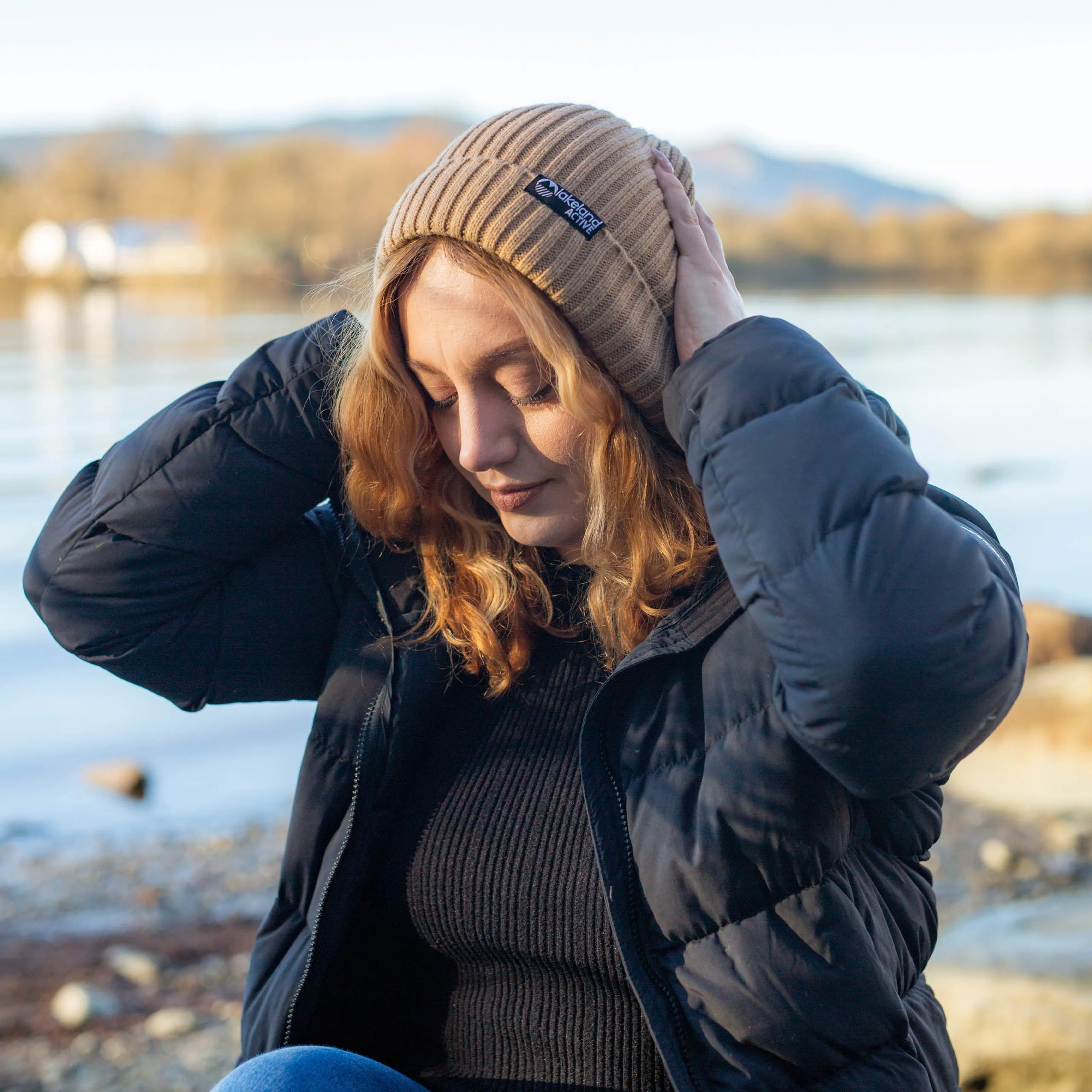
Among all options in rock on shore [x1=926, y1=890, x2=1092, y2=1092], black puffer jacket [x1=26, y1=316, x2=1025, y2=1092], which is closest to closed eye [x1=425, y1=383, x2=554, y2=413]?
black puffer jacket [x1=26, y1=316, x2=1025, y2=1092]

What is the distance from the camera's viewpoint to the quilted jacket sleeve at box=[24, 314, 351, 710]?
2033mm

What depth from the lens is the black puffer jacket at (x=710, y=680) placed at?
5.11 feet

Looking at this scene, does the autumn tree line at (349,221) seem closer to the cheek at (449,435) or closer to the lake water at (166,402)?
the lake water at (166,402)

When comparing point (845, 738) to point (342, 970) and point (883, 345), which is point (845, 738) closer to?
point (342, 970)

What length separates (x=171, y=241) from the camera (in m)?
75.9

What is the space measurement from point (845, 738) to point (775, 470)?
1.16ft

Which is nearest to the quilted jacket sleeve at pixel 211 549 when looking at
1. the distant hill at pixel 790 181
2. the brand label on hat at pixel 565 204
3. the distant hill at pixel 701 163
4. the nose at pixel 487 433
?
the nose at pixel 487 433

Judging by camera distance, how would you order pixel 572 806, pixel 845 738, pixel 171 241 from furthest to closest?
1. pixel 171 241
2. pixel 572 806
3. pixel 845 738

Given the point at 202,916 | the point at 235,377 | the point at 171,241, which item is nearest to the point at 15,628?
the point at 202,916

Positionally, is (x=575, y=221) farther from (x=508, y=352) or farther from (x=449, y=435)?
(x=449, y=435)

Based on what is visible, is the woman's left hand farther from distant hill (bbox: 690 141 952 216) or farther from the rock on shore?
distant hill (bbox: 690 141 952 216)

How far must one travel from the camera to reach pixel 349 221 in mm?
54438

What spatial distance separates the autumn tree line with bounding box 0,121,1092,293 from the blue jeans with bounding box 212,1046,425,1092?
29.0 meters

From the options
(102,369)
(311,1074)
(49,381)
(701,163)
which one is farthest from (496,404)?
(701,163)
